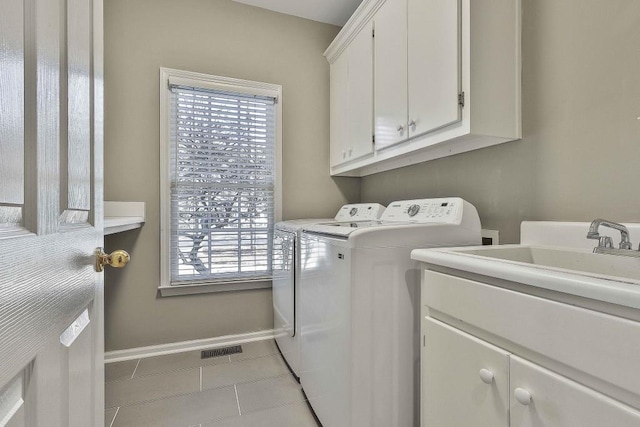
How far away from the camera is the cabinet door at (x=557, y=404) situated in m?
0.57

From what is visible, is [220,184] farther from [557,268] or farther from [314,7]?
[557,268]

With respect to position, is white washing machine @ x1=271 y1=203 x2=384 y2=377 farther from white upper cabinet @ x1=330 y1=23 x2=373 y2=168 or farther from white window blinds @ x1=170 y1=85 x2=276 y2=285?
white upper cabinet @ x1=330 y1=23 x2=373 y2=168

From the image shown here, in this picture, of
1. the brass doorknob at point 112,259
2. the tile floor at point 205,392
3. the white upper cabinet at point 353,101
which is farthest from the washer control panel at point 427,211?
the brass doorknob at point 112,259

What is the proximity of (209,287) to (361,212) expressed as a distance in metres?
1.34

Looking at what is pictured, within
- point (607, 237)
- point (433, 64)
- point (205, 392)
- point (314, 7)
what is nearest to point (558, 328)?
point (607, 237)

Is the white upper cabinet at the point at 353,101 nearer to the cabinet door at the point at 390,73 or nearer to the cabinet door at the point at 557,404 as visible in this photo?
the cabinet door at the point at 390,73

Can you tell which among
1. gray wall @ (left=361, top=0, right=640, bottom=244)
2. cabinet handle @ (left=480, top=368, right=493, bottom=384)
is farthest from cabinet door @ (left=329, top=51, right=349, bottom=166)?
cabinet handle @ (left=480, top=368, right=493, bottom=384)

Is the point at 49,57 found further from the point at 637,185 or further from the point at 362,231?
the point at 637,185

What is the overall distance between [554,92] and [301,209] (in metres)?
1.87

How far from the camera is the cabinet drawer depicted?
0.55m

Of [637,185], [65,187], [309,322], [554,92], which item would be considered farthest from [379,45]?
[65,187]

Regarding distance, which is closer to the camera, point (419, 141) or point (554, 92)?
point (554, 92)

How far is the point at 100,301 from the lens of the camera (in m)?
0.77

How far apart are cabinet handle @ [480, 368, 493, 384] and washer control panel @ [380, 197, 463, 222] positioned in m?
0.76
